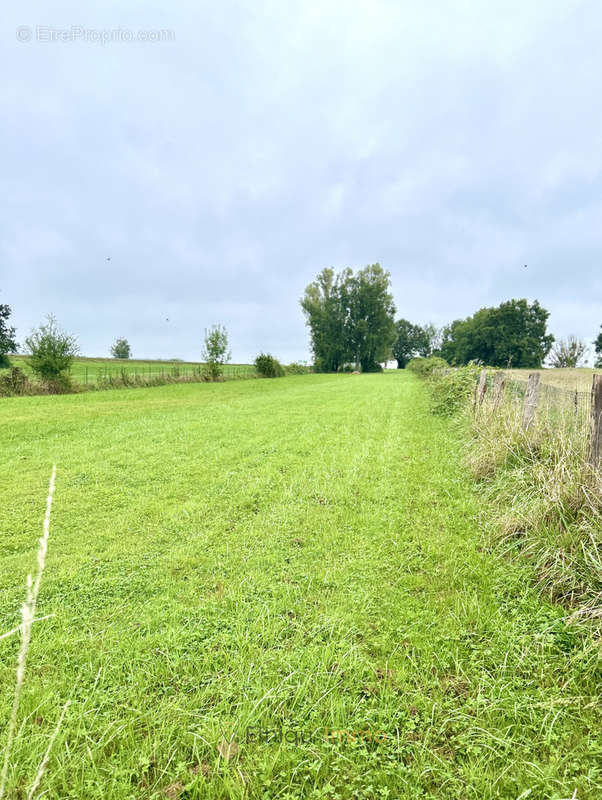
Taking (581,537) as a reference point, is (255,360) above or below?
above

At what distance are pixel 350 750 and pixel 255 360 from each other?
34.4m

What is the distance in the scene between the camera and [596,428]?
3359 mm

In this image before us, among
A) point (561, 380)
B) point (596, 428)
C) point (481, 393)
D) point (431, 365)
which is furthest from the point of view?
point (431, 365)

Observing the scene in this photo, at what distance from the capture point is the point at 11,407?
12203mm

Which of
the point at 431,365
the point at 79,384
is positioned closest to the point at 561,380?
the point at 431,365

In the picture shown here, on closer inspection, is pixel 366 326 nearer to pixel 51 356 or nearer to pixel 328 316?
pixel 328 316

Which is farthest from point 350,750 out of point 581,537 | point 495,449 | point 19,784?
point 495,449

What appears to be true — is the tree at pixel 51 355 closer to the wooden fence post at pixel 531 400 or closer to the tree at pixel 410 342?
the wooden fence post at pixel 531 400

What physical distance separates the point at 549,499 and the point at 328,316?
5334 centimetres

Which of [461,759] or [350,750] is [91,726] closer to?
[350,750]

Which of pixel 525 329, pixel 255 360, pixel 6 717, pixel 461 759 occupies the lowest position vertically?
pixel 461 759

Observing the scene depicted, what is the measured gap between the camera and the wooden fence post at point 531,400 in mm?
5113

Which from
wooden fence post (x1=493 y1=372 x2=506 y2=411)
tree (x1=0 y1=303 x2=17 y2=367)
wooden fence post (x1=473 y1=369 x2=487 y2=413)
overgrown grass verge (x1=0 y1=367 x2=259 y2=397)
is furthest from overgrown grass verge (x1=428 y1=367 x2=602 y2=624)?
tree (x1=0 y1=303 x2=17 y2=367)

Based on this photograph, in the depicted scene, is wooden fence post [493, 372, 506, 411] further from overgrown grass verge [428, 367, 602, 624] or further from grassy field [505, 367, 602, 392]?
overgrown grass verge [428, 367, 602, 624]
